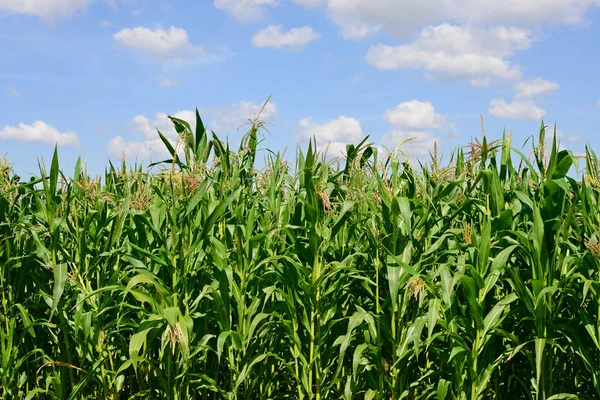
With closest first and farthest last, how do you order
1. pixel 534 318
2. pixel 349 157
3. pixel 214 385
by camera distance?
pixel 534 318 → pixel 214 385 → pixel 349 157

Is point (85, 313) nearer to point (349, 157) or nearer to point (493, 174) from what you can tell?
point (349, 157)

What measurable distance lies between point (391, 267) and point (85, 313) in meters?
1.93

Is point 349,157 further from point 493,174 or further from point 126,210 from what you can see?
point 126,210

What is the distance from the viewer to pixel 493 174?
3.99 m

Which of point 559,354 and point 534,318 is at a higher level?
point 534,318

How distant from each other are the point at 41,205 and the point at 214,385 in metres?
1.70

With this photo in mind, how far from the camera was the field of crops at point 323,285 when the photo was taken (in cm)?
363

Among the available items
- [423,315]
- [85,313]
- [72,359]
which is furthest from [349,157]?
[72,359]

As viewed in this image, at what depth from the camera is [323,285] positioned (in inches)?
156

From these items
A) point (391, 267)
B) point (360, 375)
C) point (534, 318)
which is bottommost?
point (360, 375)

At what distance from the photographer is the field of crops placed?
3.63 meters

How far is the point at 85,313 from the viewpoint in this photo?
401 cm

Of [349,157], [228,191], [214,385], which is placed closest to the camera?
[214,385]

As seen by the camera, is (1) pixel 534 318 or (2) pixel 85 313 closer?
(1) pixel 534 318
